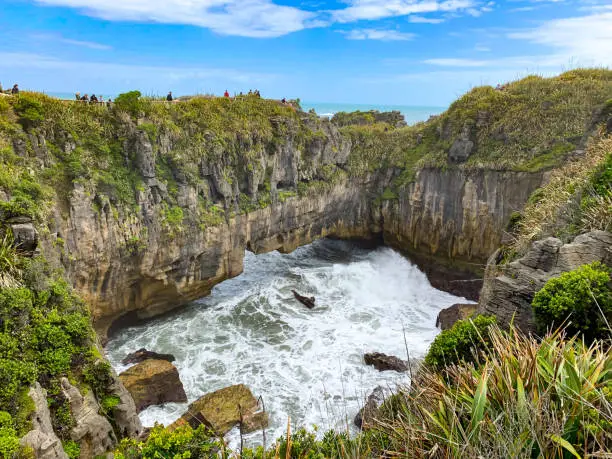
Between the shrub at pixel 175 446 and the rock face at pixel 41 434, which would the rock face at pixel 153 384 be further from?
the shrub at pixel 175 446

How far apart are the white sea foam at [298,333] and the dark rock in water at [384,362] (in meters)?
0.30

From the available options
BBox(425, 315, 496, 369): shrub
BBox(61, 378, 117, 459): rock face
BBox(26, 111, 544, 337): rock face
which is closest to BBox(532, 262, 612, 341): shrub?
BBox(425, 315, 496, 369): shrub

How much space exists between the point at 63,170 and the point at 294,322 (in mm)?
14566

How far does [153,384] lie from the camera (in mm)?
16781

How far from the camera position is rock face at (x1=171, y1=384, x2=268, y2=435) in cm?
1474

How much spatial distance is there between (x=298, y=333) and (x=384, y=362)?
5501 millimetres

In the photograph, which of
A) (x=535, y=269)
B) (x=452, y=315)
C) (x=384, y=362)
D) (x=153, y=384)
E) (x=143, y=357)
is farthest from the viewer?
(x=452, y=315)

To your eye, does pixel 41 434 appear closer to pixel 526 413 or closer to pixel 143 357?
pixel 526 413

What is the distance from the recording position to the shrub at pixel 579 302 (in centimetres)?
813

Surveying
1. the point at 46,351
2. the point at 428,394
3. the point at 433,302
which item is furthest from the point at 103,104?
the point at 433,302

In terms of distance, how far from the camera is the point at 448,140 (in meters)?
31.1

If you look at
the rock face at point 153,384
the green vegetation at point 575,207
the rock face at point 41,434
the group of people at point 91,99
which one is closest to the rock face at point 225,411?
the rock face at point 153,384

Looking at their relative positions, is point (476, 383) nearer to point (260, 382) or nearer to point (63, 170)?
point (260, 382)

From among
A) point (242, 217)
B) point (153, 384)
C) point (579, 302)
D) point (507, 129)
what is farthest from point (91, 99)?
point (507, 129)
